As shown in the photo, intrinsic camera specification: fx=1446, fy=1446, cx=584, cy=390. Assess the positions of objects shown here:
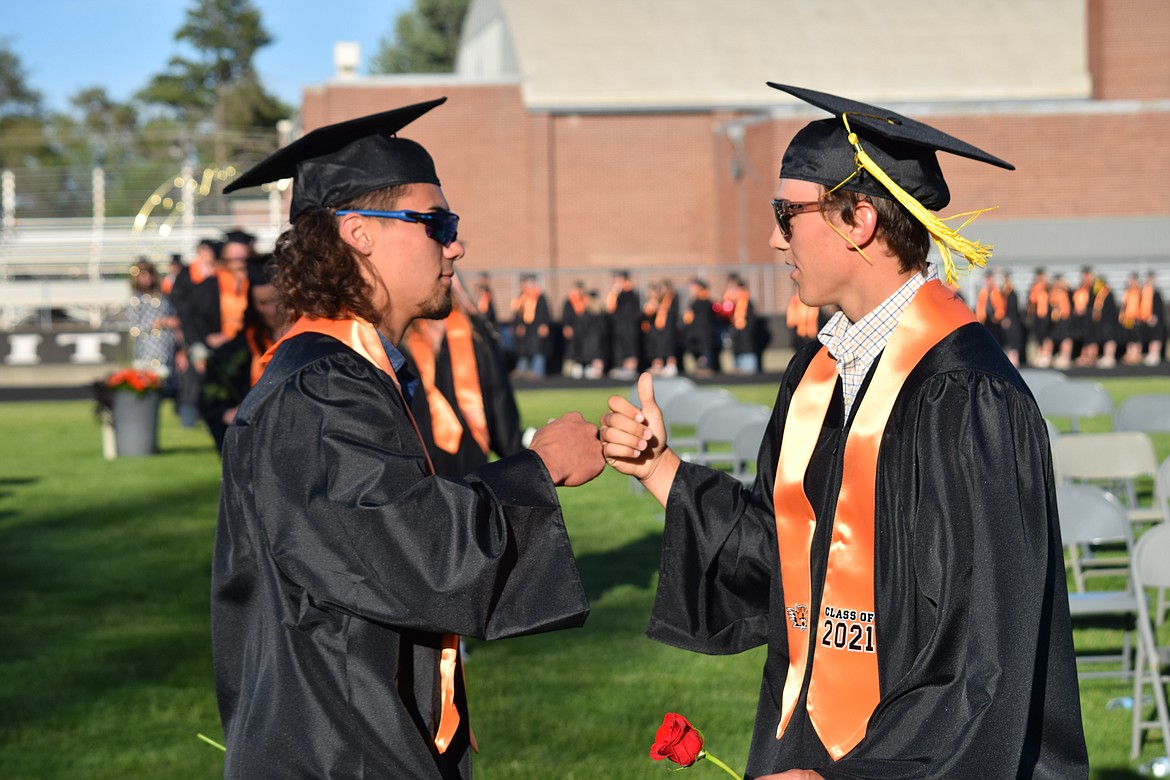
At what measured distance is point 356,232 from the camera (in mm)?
3088

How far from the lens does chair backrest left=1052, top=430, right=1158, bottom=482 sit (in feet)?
28.8

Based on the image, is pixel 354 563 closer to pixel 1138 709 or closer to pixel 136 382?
pixel 1138 709

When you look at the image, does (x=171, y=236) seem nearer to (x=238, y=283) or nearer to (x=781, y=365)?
(x=781, y=365)

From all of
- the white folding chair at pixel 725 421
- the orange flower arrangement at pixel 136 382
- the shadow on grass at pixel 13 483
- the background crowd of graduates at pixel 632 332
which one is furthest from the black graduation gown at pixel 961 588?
the background crowd of graduates at pixel 632 332

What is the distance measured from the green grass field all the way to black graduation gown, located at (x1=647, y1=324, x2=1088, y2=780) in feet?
10.7

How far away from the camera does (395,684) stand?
2730 mm

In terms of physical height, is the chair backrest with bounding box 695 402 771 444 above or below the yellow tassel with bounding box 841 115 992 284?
below

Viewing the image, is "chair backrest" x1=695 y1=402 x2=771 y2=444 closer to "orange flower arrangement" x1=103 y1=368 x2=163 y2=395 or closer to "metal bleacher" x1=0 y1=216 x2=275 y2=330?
"orange flower arrangement" x1=103 y1=368 x2=163 y2=395

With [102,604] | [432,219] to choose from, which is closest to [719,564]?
[432,219]

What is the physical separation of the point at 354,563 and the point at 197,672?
5039 millimetres

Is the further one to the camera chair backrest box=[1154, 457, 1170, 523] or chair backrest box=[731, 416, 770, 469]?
chair backrest box=[731, 416, 770, 469]

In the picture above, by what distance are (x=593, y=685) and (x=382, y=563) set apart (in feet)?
14.6

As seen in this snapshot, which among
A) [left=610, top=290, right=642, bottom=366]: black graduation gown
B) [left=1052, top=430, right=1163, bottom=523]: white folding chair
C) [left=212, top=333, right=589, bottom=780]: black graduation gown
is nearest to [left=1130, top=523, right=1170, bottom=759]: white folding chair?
[left=1052, top=430, right=1163, bottom=523]: white folding chair

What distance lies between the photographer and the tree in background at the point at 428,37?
67938 mm
